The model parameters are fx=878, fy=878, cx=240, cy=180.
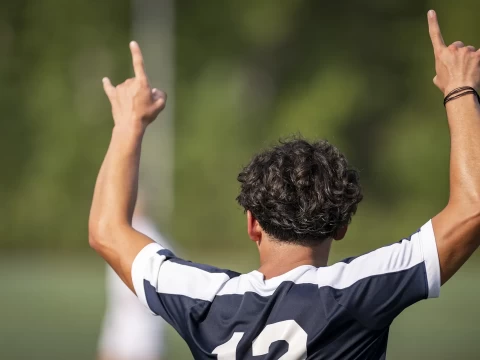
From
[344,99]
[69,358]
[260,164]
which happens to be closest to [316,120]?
[344,99]

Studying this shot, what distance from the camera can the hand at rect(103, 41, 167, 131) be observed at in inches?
103

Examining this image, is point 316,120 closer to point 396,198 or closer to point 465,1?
point 396,198

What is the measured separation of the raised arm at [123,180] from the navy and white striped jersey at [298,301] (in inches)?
3.6

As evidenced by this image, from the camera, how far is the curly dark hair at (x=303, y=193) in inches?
89.5

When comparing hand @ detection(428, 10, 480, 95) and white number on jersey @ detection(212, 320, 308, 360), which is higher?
hand @ detection(428, 10, 480, 95)

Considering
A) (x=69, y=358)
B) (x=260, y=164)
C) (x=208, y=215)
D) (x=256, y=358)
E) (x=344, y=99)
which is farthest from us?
(x=344, y=99)

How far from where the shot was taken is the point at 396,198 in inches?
977

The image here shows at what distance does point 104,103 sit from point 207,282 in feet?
81.4

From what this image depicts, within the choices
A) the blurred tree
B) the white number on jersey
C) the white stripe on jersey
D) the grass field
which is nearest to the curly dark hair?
the white stripe on jersey

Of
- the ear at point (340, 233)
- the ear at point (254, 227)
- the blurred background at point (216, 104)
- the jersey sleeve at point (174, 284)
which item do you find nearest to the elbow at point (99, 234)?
the jersey sleeve at point (174, 284)

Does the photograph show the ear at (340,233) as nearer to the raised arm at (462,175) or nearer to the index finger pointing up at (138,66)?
the raised arm at (462,175)

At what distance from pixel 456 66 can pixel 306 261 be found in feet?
2.11

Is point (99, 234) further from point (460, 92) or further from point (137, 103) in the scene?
point (460, 92)

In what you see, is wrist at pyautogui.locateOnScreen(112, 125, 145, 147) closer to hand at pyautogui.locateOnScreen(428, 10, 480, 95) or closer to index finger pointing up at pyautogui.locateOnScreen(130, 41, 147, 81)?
index finger pointing up at pyautogui.locateOnScreen(130, 41, 147, 81)
